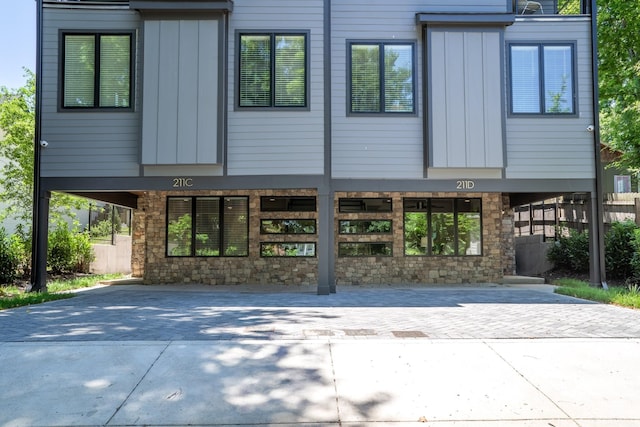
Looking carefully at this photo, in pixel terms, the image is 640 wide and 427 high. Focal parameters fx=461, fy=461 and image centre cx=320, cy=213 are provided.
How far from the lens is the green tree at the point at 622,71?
1451cm

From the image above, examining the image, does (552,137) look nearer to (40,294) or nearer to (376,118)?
(376,118)

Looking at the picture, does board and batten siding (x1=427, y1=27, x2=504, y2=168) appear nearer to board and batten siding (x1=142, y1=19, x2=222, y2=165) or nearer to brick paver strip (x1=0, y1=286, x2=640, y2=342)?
brick paver strip (x1=0, y1=286, x2=640, y2=342)

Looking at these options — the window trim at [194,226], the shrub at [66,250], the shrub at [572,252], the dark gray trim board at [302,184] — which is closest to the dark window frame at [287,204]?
the window trim at [194,226]

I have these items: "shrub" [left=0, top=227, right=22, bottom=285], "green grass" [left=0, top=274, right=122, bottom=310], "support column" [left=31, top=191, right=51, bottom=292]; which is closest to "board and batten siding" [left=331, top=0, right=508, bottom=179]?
"green grass" [left=0, top=274, right=122, bottom=310]

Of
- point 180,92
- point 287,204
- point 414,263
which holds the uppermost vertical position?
point 180,92

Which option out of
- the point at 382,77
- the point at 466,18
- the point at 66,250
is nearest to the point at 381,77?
the point at 382,77

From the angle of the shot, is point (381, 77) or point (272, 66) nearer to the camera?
point (272, 66)

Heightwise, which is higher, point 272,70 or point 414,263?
point 272,70

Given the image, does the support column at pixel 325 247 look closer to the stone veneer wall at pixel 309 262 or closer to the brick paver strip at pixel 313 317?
the brick paver strip at pixel 313 317

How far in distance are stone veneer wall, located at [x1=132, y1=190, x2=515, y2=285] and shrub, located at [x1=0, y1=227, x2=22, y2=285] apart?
3.03 meters

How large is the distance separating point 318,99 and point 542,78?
5.11 metres

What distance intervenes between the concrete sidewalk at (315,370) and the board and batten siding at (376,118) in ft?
13.2

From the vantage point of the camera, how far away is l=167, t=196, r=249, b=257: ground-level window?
12375 millimetres

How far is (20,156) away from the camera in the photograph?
12.6 m
